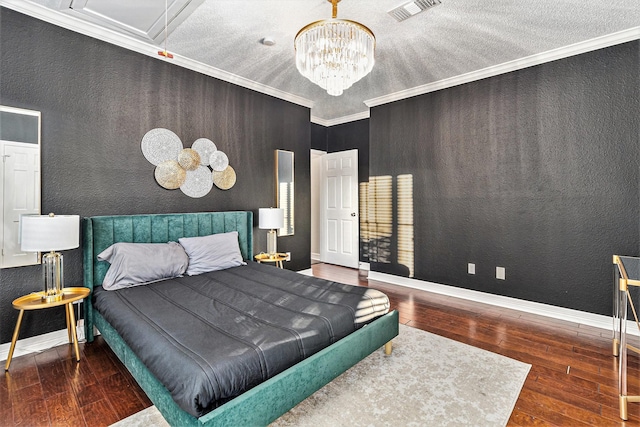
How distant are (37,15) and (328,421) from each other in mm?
3811

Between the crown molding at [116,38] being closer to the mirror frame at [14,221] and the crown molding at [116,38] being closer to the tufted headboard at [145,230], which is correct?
the mirror frame at [14,221]

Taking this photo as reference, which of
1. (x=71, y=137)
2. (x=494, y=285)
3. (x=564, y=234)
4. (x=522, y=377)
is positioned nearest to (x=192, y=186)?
(x=71, y=137)

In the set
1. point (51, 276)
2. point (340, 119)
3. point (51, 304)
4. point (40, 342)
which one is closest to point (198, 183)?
point (51, 276)

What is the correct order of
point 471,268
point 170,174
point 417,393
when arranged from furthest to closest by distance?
point 471,268, point 170,174, point 417,393

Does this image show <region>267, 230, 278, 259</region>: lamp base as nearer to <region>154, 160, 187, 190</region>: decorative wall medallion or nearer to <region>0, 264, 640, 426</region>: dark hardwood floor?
<region>154, 160, 187, 190</region>: decorative wall medallion

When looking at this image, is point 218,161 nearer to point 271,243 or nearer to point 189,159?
point 189,159

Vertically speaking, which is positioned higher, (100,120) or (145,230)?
(100,120)

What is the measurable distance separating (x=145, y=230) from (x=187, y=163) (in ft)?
2.96

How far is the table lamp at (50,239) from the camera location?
7.15 feet

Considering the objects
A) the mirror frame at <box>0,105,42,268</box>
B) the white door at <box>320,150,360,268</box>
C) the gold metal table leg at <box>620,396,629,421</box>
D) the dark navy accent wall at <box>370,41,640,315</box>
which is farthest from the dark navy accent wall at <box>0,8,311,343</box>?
the gold metal table leg at <box>620,396,629,421</box>

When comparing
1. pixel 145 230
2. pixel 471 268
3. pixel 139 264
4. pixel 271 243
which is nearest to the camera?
pixel 139 264

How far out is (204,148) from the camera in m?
3.70

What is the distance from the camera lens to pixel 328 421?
1.75 meters

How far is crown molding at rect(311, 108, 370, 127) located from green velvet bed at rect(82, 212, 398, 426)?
9.66ft
